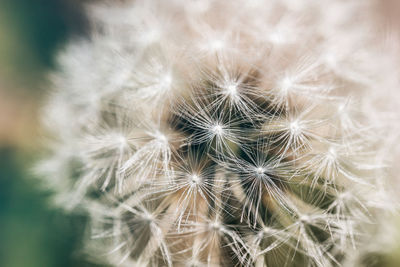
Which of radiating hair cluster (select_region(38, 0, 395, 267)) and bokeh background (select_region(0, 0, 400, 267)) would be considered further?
bokeh background (select_region(0, 0, 400, 267))

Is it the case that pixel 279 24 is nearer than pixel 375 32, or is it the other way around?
pixel 279 24

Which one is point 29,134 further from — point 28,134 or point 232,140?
point 232,140

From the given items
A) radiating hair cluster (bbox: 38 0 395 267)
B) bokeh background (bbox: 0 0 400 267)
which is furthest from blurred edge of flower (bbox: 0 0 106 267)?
radiating hair cluster (bbox: 38 0 395 267)

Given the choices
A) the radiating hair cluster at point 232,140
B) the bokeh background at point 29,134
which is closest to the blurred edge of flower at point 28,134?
the bokeh background at point 29,134

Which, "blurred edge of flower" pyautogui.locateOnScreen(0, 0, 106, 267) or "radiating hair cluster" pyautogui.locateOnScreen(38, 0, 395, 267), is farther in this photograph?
"blurred edge of flower" pyautogui.locateOnScreen(0, 0, 106, 267)

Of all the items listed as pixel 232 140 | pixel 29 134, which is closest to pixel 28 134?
pixel 29 134


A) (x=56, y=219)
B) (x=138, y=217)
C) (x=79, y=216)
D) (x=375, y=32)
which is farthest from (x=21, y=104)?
(x=375, y=32)

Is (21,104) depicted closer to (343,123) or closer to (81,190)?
(81,190)

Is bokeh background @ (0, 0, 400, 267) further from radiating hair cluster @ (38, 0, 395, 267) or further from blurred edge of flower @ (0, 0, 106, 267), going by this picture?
radiating hair cluster @ (38, 0, 395, 267)
